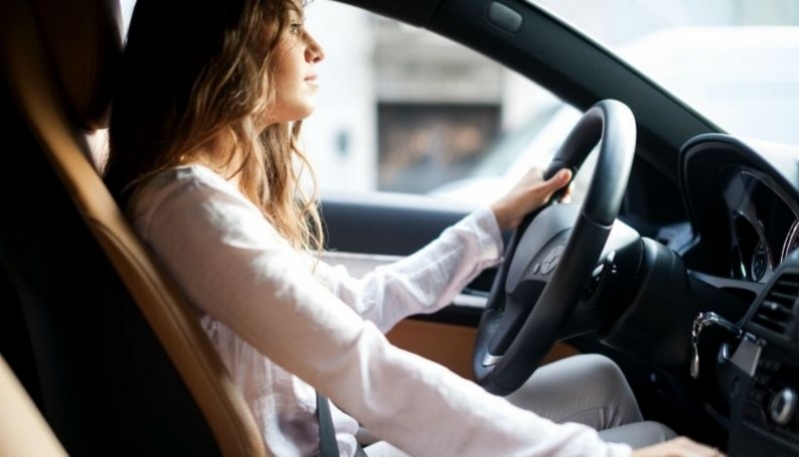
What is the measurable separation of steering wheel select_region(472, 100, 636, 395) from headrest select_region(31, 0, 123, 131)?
22.1 inches

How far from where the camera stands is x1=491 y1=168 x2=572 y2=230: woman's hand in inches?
61.4

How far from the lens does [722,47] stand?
2.76 meters

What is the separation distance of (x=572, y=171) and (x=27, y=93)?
79 cm

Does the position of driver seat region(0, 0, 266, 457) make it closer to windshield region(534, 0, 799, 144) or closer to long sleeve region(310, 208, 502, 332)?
long sleeve region(310, 208, 502, 332)

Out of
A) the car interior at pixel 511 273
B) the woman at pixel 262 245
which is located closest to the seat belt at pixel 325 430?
the woman at pixel 262 245

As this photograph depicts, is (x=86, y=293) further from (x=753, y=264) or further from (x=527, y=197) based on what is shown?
(x=753, y=264)

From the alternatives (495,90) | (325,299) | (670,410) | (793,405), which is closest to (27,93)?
(325,299)

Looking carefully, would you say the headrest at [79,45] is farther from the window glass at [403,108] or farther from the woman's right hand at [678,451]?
the window glass at [403,108]

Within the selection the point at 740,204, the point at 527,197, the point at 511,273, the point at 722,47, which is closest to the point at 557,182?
the point at 527,197

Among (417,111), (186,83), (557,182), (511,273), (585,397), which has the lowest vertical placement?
(417,111)

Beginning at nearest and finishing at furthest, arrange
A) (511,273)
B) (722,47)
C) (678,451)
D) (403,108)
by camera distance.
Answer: (678,451)
(511,273)
(722,47)
(403,108)

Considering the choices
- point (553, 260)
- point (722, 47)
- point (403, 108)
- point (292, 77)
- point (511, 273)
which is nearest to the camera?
point (292, 77)

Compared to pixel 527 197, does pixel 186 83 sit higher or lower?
higher

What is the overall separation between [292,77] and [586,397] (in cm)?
60
